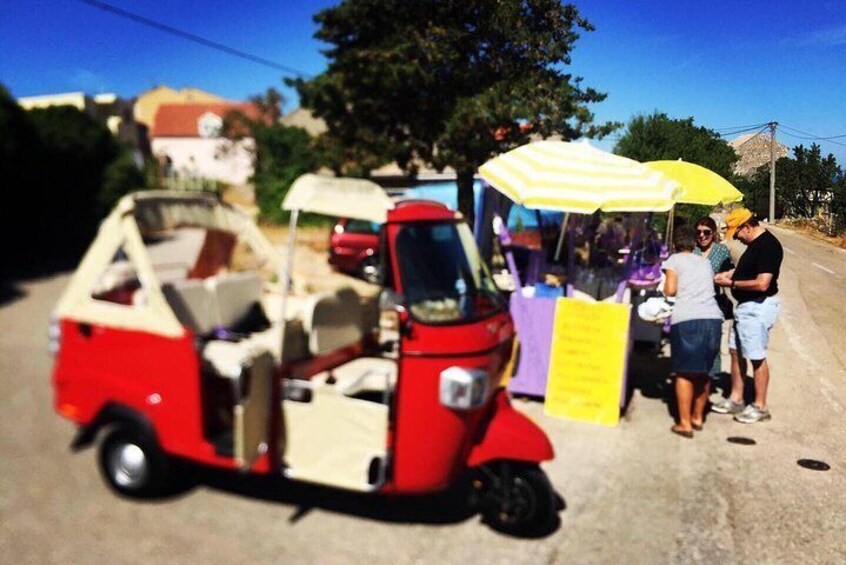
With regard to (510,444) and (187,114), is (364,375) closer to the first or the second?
(510,444)

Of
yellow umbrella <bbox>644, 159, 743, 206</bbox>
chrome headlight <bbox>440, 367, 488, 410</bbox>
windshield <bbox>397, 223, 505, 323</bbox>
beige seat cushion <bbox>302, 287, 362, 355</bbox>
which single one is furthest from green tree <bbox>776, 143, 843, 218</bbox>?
beige seat cushion <bbox>302, 287, 362, 355</bbox>

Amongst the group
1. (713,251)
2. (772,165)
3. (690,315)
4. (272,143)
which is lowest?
(690,315)

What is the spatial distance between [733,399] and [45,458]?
579 cm

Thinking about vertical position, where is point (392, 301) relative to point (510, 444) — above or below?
above

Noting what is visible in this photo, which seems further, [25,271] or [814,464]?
[814,464]

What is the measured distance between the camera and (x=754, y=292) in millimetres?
5684

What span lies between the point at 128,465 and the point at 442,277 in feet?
7.14

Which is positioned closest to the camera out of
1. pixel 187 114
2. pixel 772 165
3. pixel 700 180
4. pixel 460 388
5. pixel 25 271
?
pixel 460 388

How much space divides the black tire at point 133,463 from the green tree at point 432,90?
7.57 metres

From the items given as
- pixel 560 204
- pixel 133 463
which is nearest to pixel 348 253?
pixel 560 204

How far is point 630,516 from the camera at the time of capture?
13.8 feet

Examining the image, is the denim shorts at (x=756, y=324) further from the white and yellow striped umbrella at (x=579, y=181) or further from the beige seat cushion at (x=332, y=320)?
the beige seat cushion at (x=332, y=320)

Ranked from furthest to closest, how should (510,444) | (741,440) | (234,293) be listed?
(741,440), (234,293), (510,444)

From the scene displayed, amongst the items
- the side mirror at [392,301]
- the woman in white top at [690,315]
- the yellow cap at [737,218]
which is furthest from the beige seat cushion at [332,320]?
the yellow cap at [737,218]
